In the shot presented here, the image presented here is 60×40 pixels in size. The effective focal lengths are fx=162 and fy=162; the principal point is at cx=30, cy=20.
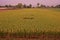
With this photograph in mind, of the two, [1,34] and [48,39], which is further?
[1,34]

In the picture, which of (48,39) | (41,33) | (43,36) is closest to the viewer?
(48,39)

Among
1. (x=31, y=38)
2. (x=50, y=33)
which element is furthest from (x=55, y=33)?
(x=31, y=38)

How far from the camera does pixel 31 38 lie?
8.98 metres

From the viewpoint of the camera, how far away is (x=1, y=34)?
9734mm

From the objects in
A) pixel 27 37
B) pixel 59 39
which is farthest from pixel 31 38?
pixel 59 39

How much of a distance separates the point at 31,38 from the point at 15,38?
0.88 metres

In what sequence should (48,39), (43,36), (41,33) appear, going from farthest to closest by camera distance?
(41,33)
(43,36)
(48,39)

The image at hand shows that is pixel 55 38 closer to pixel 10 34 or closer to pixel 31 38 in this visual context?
pixel 31 38

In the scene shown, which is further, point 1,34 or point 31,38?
point 1,34

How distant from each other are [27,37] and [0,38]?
1.52 m

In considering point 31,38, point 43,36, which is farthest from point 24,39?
point 43,36

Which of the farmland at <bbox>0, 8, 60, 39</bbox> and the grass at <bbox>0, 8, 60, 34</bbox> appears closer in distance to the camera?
the farmland at <bbox>0, 8, 60, 39</bbox>

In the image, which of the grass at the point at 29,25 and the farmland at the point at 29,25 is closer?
the farmland at the point at 29,25

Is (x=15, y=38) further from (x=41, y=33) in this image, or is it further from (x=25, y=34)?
(x=41, y=33)
